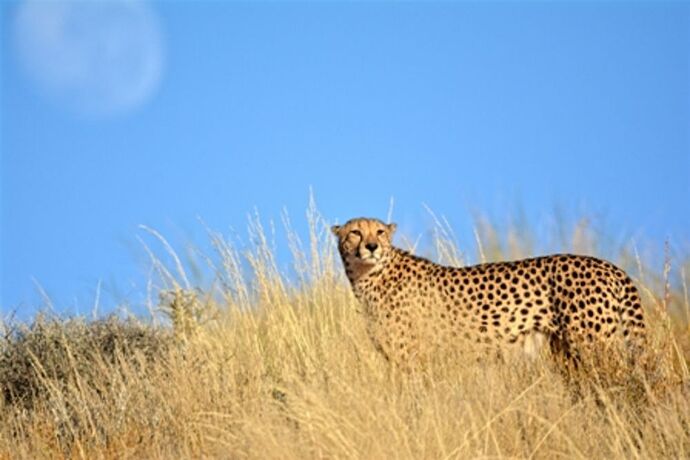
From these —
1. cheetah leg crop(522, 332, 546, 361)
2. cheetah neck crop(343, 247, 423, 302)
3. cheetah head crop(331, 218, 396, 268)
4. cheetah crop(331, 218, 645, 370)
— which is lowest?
cheetah leg crop(522, 332, 546, 361)

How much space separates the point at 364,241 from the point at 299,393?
1.17 metres

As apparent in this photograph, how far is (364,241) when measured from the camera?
6.48 metres

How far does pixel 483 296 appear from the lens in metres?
6.57

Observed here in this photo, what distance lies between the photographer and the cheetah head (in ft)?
21.3

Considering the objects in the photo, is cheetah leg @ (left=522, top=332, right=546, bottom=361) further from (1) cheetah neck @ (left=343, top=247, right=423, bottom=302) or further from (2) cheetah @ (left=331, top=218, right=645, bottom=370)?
(1) cheetah neck @ (left=343, top=247, right=423, bottom=302)

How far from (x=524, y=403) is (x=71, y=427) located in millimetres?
2185

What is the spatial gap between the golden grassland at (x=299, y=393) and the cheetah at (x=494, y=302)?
0.53 ft

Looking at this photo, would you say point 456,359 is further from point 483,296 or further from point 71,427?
point 71,427

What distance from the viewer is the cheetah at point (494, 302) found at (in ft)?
21.0

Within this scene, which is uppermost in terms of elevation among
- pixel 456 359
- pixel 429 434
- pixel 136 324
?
pixel 136 324

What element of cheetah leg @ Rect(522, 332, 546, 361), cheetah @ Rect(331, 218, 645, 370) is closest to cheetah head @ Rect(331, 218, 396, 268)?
cheetah @ Rect(331, 218, 645, 370)

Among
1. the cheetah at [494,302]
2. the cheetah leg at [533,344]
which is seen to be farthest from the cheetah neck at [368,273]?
the cheetah leg at [533,344]

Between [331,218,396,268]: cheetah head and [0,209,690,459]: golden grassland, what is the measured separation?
48 centimetres

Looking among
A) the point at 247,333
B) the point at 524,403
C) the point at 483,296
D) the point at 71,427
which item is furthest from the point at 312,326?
the point at 524,403
